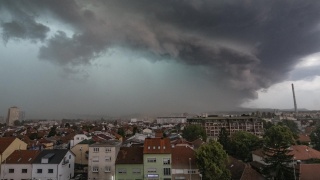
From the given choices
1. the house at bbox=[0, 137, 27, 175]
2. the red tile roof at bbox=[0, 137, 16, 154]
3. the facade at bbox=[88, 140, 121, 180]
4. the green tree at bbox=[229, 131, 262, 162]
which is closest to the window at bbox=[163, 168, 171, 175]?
the facade at bbox=[88, 140, 121, 180]

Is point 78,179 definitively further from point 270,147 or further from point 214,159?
point 270,147

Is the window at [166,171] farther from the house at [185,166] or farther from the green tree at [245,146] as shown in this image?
the green tree at [245,146]

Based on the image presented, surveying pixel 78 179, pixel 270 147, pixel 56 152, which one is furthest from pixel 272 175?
pixel 56 152

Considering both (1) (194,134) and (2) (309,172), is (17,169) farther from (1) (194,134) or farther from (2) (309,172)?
(1) (194,134)

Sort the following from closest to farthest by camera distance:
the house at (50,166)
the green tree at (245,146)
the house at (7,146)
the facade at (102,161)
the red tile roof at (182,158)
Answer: the house at (50,166)
the red tile roof at (182,158)
the facade at (102,161)
the house at (7,146)
the green tree at (245,146)

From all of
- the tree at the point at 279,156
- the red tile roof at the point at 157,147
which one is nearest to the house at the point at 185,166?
the red tile roof at the point at 157,147

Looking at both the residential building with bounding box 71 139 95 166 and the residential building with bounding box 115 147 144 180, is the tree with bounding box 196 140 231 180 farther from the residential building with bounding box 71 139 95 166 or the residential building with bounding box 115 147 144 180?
the residential building with bounding box 71 139 95 166
